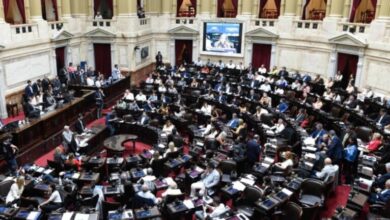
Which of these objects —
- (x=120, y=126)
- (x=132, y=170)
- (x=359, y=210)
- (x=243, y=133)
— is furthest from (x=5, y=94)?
(x=359, y=210)

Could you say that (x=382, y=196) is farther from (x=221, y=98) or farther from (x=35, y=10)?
(x=35, y=10)

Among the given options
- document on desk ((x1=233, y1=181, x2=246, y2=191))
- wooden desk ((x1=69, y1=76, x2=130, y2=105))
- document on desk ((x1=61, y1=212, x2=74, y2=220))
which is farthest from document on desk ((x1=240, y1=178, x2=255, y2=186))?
wooden desk ((x1=69, y1=76, x2=130, y2=105))

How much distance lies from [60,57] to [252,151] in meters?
16.6

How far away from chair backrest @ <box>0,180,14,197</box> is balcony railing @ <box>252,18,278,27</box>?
20.4m

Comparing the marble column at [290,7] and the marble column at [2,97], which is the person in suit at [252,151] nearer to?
the marble column at [2,97]

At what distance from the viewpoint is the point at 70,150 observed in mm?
14227

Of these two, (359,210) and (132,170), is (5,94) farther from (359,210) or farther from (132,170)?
(359,210)

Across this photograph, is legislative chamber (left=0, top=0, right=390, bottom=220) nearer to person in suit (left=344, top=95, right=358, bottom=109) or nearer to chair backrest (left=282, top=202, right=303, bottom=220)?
chair backrest (left=282, top=202, right=303, bottom=220)

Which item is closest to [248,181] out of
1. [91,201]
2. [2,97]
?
[91,201]

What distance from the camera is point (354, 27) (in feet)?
69.6

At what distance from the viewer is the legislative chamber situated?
1011 centimetres

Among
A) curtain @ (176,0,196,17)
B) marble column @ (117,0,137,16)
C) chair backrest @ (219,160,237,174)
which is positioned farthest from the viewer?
curtain @ (176,0,196,17)

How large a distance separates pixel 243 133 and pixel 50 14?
56.6ft

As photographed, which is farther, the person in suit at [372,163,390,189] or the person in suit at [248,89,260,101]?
the person in suit at [248,89,260,101]
